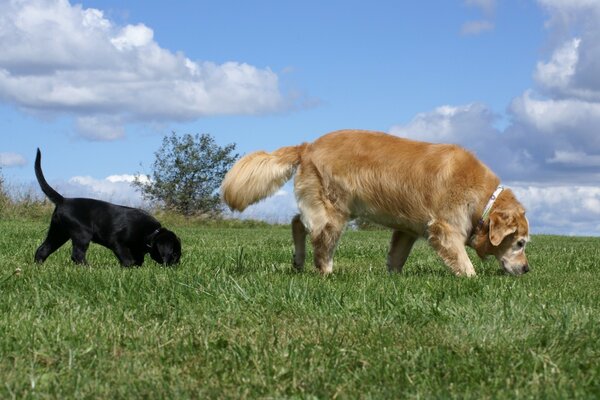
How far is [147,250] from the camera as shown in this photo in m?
8.70

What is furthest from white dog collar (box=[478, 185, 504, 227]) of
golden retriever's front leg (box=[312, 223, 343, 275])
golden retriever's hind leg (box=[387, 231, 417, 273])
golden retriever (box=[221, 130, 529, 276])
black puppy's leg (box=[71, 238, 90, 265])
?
black puppy's leg (box=[71, 238, 90, 265])

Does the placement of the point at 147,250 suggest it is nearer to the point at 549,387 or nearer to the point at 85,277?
the point at 85,277

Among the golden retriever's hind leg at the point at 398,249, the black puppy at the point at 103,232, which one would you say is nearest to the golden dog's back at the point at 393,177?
the golden retriever's hind leg at the point at 398,249

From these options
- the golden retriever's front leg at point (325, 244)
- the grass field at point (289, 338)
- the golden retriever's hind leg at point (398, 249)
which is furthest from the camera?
the golden retriever's hind leg at point (398, 249)

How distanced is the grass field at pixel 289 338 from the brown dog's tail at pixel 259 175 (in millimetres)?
1883

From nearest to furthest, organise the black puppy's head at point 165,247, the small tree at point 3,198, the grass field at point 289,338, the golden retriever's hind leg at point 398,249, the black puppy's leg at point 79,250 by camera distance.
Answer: the grass field at point 289,338 < the golden retriever's hind leg at point 398,249 < the black puppy's leg at point 79,250 < the black puppy's head at point 165,247 < the small tree at point 3,198

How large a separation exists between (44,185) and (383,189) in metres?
3.94

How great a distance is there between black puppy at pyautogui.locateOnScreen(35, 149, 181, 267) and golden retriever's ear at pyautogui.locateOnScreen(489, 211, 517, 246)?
11.3ft

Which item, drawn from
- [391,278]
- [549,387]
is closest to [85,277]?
[391,278]

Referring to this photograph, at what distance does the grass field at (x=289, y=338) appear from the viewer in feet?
10.9

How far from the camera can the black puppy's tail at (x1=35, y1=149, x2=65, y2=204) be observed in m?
8.56

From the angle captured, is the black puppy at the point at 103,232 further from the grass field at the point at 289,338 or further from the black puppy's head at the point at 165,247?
the grass field at the point at 289,338

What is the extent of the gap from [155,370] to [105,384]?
259mm

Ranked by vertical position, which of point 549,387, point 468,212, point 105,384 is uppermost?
point 468,212
